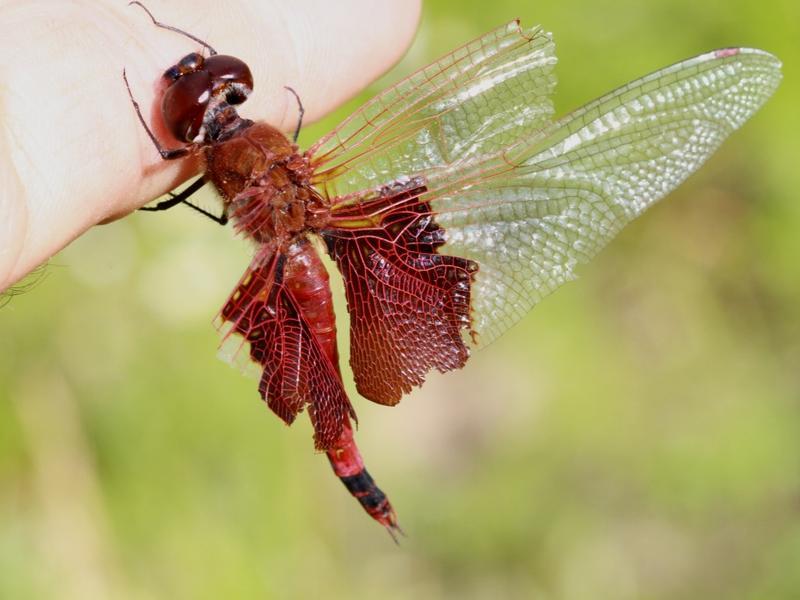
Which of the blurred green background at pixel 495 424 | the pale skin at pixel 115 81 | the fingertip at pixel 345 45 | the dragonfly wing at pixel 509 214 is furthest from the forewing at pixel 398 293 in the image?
the blurred green background at pixel 495 424

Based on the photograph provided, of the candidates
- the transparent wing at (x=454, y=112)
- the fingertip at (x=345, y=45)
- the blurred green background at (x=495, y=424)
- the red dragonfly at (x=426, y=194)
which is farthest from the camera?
the blurred green background at (x=495, y=424)

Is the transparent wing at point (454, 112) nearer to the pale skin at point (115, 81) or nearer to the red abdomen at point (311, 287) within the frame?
the red abdomen at point (311, 287)

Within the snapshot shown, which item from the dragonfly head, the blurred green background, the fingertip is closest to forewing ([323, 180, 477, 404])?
the dragonfly head

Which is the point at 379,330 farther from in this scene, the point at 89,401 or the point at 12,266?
the point at 89,401

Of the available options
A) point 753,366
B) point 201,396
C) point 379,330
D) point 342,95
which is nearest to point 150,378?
point 201,396

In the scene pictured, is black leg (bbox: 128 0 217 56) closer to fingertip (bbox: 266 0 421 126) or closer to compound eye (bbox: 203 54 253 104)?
compound eye (bbox: 203 54 253 104)
